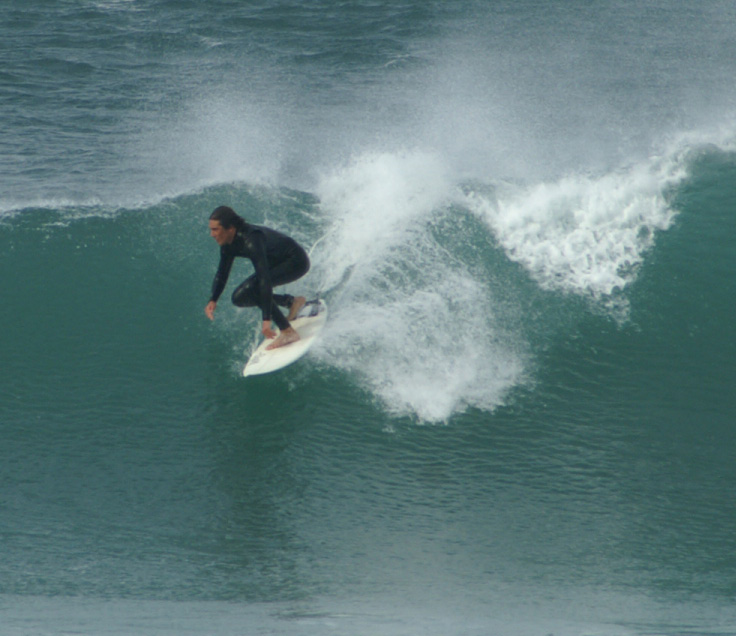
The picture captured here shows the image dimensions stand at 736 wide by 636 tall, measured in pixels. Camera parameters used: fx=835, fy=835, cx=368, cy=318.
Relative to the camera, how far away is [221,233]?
699 centimetres

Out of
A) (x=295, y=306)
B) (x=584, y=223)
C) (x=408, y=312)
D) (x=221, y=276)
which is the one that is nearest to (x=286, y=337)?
(x=295, y=306)

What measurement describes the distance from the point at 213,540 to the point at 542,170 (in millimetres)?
7418

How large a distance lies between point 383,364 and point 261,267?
1.69 meters

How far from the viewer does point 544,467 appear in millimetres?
7281

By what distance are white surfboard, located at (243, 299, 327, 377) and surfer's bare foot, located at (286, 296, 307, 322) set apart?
0.14 ft

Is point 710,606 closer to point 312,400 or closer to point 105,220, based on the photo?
point 312,400

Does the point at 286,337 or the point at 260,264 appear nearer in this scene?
the point at 260,264

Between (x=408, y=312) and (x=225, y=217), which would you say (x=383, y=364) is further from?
(x=225, y=217)

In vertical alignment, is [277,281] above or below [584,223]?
above

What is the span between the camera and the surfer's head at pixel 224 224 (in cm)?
691

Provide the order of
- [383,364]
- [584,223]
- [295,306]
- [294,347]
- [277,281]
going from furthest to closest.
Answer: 1. [584,223]
2. [295,306]
3. [383,364]
4. [294,347]
5. [277,281]

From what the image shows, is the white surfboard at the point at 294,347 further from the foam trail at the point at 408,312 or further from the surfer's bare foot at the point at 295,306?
the foam trail at the point at 408,312

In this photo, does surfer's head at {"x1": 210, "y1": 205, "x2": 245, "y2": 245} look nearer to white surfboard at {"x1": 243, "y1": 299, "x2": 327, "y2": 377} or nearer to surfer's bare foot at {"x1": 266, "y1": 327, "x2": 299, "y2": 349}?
surfer's bare foot at {"x1": 266, "y1": 327, "x2": 299, "y2": 349}

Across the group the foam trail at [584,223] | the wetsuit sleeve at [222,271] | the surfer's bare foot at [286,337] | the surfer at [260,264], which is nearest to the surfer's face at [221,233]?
the surfer at [260,264]
